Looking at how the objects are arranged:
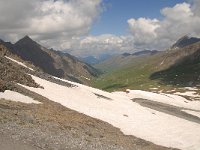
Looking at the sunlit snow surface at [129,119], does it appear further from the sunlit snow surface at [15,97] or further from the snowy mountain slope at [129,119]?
the sunlit snow surface at [15,97]

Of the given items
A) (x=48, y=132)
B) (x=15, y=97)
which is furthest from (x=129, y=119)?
(x=48, y=132)

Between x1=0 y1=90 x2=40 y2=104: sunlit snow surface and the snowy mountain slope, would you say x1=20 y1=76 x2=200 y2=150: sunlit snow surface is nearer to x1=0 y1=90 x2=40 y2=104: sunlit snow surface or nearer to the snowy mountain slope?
the snowy mountain slope

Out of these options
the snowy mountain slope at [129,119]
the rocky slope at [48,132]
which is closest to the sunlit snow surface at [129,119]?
the snowy mountain slope at [129,119]

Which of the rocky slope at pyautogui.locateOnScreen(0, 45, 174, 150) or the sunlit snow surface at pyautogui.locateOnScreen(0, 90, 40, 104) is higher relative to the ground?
the sunlit snow surface at pyautogui.locateOnScreen(0, 90, 40, 104)

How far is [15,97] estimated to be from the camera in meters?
47.9

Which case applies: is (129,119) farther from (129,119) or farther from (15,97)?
(15,97)

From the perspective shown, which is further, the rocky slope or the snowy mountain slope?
the snowy mountain slope

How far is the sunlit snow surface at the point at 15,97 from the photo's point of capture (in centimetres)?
4684

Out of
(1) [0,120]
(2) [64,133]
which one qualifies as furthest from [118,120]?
(1) [0,120]

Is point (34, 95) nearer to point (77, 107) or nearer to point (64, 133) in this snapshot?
point (77, 107)

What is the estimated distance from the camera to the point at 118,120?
5697 cm

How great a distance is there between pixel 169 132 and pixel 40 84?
25738 mm

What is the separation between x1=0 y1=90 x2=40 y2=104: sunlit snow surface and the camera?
46.8 metres

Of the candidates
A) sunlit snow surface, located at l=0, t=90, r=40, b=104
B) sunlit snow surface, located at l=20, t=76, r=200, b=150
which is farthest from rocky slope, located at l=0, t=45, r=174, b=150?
sunlit snow surface, located at l=20, t=76, r=200, b=150
